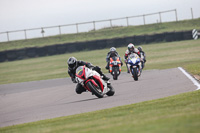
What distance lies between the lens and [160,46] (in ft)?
129

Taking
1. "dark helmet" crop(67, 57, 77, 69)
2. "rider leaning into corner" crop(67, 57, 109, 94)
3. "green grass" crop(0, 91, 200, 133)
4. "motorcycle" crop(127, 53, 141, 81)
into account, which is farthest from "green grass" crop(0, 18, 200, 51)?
"green grass" crop(0, 91, 200, 133)

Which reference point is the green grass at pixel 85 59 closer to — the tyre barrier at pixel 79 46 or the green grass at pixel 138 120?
the tyre barrier at pixel 79 46

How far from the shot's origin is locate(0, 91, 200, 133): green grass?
645cm

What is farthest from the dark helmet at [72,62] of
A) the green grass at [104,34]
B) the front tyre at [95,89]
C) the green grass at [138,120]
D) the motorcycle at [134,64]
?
the green grass at [104,34]

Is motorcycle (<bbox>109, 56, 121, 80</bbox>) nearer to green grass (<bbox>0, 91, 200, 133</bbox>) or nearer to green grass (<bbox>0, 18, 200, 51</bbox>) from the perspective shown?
green grass (<bbox>0, 91, 200, 133</bbox>)

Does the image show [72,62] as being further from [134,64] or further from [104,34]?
[104,34]

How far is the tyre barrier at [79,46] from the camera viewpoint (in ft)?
135

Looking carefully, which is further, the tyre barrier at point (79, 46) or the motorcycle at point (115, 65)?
the tyre barrier at point (79, 46)

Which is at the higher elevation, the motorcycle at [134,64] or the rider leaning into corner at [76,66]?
the rider leaning into corner at [76,66]

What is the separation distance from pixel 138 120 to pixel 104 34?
4343 cm

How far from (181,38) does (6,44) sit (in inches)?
837

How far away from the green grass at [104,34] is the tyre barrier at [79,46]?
14.7ft

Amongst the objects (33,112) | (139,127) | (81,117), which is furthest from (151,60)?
(139,127)

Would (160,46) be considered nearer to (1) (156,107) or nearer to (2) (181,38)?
(2) (181,38)
